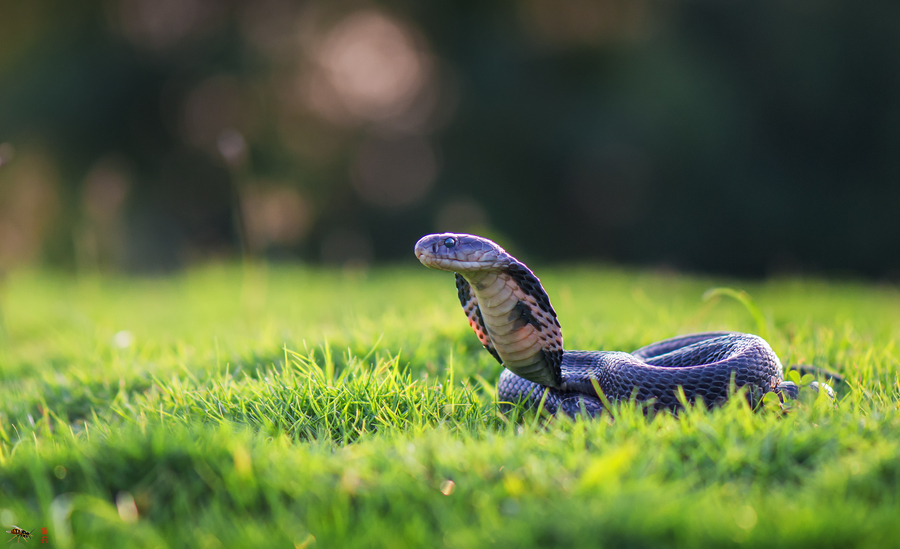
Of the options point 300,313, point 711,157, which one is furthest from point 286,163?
point 711,157

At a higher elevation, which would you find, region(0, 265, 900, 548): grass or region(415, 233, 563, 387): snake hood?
region(415, 233, 563, 387): snake hood

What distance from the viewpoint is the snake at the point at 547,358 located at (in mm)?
2664

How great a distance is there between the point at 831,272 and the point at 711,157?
3.37 meters

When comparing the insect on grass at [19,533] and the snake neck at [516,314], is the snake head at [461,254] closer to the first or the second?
the snake neck at [516,314]

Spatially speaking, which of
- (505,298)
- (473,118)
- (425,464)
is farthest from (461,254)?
(473,118)

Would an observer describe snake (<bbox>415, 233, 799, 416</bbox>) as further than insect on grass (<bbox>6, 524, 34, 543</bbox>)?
Yes

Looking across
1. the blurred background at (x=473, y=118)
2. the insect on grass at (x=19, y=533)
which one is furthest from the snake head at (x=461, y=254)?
the blurred background at (x=473, y=118)

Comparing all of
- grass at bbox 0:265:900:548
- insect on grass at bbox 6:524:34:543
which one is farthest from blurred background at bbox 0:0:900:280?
insect on grass at bbox 6:524:34:543

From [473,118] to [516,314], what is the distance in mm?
11129

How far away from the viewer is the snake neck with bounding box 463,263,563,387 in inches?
107

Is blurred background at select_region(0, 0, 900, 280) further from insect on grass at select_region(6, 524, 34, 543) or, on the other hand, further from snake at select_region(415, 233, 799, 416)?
insect on grass at select_region(6, 524, 34, 543)

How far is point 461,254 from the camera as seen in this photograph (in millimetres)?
2613

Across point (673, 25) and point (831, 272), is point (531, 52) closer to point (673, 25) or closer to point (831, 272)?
point (673, 25)

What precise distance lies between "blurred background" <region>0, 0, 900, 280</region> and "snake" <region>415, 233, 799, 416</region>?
9.46 metres
